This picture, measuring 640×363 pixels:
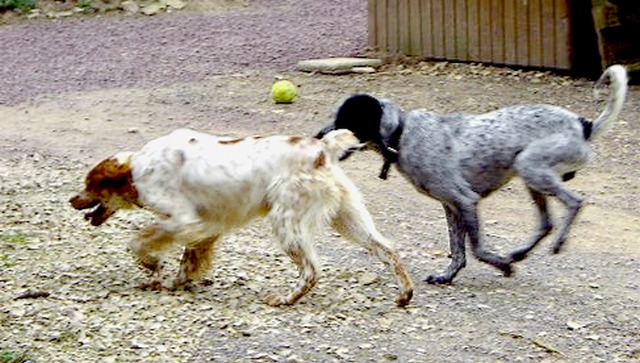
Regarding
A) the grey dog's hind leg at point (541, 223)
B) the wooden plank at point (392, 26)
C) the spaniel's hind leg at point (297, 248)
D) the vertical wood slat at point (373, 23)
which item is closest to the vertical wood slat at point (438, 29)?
the wooden plank at point (392, 26)

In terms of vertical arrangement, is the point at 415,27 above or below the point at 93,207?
below

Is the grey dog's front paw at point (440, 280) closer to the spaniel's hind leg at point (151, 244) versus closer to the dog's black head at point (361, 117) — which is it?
the dog's black head at point (361, 117)

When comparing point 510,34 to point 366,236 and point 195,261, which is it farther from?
point 195,261

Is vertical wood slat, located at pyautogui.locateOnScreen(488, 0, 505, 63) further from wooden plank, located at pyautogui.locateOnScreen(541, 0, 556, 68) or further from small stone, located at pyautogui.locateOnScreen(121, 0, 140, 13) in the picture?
small stone, located at pyautogui.locateOnScreen(121, 0, 140, 13)

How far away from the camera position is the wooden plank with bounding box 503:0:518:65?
13.8 m

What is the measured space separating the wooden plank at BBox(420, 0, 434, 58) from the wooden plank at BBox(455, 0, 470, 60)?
Result: 1.20 ft

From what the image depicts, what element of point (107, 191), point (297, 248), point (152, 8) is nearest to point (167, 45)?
point (152, 8)

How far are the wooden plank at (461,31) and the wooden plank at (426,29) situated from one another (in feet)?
1.20

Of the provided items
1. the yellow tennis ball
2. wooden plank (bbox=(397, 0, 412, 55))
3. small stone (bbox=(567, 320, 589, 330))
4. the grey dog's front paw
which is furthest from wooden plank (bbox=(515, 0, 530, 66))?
small stone (bbox=(567, 320, 589, 330))

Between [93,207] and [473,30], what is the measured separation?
8.17m

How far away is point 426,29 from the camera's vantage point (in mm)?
14648

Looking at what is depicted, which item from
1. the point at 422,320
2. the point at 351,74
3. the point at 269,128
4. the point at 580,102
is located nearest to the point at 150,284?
the point at 422,320

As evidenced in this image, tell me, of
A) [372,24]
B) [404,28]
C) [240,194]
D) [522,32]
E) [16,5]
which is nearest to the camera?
[240,194]

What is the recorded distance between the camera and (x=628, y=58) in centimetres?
1279
